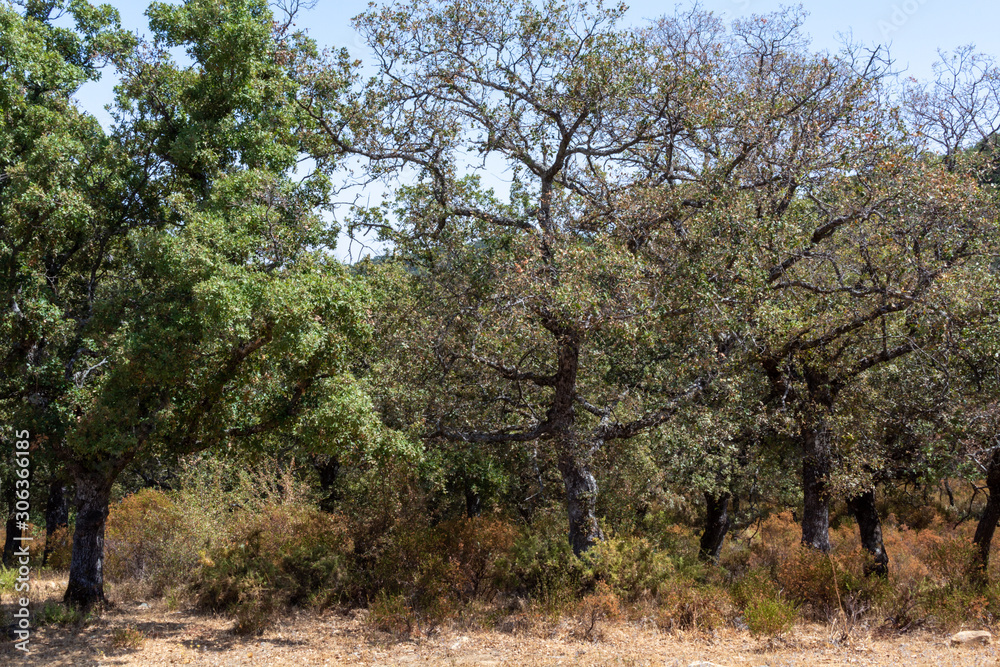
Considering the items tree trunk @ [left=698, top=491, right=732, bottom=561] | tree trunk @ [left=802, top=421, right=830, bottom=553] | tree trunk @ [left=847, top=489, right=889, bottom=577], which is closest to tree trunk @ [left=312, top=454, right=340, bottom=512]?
tree trunk @ [left=698, top=491, right=732, bottom=561]

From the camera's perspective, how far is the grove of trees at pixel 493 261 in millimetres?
9258

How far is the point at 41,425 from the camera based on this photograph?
9.65 meters

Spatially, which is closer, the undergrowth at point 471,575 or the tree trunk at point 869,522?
the undergrowth at point 471,575

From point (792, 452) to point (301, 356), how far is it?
378 inches

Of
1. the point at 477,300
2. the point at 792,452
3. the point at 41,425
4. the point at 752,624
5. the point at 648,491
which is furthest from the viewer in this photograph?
the point at 648,491

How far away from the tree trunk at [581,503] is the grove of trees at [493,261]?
62 millimetres

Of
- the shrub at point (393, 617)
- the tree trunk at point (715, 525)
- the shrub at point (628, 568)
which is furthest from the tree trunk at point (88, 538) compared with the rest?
the tree trunk at point (715, 525)

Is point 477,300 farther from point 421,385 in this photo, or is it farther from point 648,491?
point 648,491

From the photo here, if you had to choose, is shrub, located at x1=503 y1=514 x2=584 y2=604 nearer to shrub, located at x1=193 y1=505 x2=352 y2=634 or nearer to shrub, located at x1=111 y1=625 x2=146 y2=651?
shrub, located at x1=193 y1=505 x2=352 y2=634

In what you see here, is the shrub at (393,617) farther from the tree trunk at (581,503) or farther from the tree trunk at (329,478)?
the tree trunk at (329,478)

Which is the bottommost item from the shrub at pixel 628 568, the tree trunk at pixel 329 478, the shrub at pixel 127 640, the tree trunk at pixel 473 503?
the shrub at pixel 127 640

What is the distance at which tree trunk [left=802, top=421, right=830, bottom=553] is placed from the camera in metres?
11.2

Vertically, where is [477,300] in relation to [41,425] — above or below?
above

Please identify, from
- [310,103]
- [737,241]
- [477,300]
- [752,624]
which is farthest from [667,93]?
[752,624]
